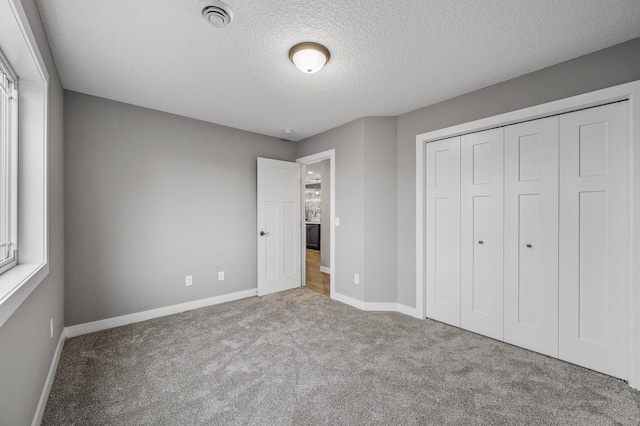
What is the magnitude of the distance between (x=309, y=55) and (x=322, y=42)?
13 centimetres

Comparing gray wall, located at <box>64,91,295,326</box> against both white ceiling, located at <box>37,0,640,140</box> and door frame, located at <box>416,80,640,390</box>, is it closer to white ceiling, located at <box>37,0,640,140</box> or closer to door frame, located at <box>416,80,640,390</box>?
white ceiling, located at <box>37,0,640,140</box>

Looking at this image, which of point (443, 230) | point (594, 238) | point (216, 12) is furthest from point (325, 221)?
point (216, 12)

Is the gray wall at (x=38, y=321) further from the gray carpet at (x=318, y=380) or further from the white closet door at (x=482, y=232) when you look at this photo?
the white closet door at (x=482, y=232)

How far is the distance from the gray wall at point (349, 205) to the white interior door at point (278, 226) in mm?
854

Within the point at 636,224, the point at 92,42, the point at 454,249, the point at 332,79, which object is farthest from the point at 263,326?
the point at 636,224

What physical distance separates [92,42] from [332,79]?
187 cm

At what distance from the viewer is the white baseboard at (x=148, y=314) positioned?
110 inches

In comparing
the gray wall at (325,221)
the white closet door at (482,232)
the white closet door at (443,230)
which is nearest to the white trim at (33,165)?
the white closet door at (443,230)

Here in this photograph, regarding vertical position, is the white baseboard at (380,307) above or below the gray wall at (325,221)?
below

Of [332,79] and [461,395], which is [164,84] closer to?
[332,79]

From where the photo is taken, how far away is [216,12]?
1691mm

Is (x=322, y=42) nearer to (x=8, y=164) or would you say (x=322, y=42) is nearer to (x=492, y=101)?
(x=492, y=101)

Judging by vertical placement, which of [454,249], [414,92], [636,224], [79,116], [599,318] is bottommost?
[599,318]

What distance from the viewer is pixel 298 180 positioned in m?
4.60
